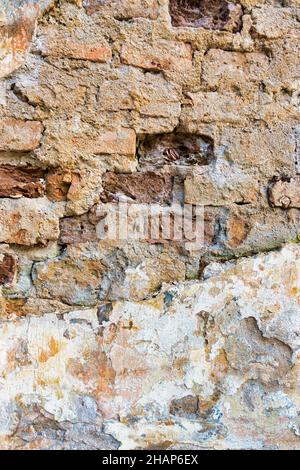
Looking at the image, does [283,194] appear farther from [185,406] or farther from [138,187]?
[185,406]

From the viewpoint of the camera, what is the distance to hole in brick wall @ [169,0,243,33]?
1970 mm

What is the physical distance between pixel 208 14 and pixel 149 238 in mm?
813

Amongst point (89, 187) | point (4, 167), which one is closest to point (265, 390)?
point (89, 187)

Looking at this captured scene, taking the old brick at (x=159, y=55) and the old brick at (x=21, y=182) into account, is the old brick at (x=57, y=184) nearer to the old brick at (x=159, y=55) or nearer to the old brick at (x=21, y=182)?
the old brick at (x=21, y=182)

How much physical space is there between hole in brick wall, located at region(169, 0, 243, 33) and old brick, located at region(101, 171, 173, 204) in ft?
1.76

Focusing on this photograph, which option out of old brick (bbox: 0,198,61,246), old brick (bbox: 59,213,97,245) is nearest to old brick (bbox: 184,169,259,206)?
old brick (bbox: 59,213,97,245)

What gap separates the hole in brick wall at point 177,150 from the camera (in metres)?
2.00

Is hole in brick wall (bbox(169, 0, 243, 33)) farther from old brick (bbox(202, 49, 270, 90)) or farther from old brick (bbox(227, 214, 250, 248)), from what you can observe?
old brick (bbox(227, 214, 250, 248))

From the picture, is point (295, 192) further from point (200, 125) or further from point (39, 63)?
point (39, 63)

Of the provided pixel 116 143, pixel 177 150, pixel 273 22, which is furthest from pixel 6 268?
pixel 273 22

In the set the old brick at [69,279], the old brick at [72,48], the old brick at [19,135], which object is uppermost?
the old brick at [72,48]

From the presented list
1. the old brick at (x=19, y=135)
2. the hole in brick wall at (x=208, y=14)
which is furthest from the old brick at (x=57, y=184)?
the hole in brick wall at (x=208, y=14)

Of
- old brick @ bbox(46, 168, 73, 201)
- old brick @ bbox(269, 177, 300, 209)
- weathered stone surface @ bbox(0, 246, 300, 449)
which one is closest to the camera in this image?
weathered stone surface @ bbox(0, 246, 300, 449)

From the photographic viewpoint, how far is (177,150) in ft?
6.64
